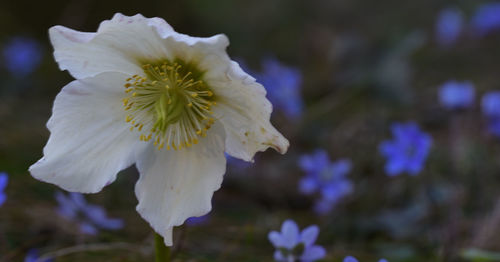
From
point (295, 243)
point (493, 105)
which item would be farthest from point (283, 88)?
point (295, 243)

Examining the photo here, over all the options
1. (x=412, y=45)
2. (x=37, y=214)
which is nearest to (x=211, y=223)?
(x=37, y=214)

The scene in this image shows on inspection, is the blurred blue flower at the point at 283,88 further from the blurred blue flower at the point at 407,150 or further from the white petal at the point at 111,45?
the white petal at the point at 111,45

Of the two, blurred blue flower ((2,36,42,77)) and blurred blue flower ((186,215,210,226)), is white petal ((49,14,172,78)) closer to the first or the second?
blurred blue flower ((186,215,210,226))

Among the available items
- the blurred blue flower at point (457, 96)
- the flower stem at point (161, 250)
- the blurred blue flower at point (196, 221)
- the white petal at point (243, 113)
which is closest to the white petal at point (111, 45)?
the white petal at point (243, 113)

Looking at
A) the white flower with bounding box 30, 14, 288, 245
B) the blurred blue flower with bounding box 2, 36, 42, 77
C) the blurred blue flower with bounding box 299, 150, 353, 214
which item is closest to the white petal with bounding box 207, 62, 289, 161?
the white flower with bounding box 30, 14, 288, 245

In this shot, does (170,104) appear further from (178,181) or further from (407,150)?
(407,150)

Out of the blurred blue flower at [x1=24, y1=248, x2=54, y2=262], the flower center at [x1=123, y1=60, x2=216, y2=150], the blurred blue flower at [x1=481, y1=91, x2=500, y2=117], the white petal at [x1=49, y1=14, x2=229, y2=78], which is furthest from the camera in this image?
the blurred blue flower at [x1=481, y1=91, x2=500, y2=117]
